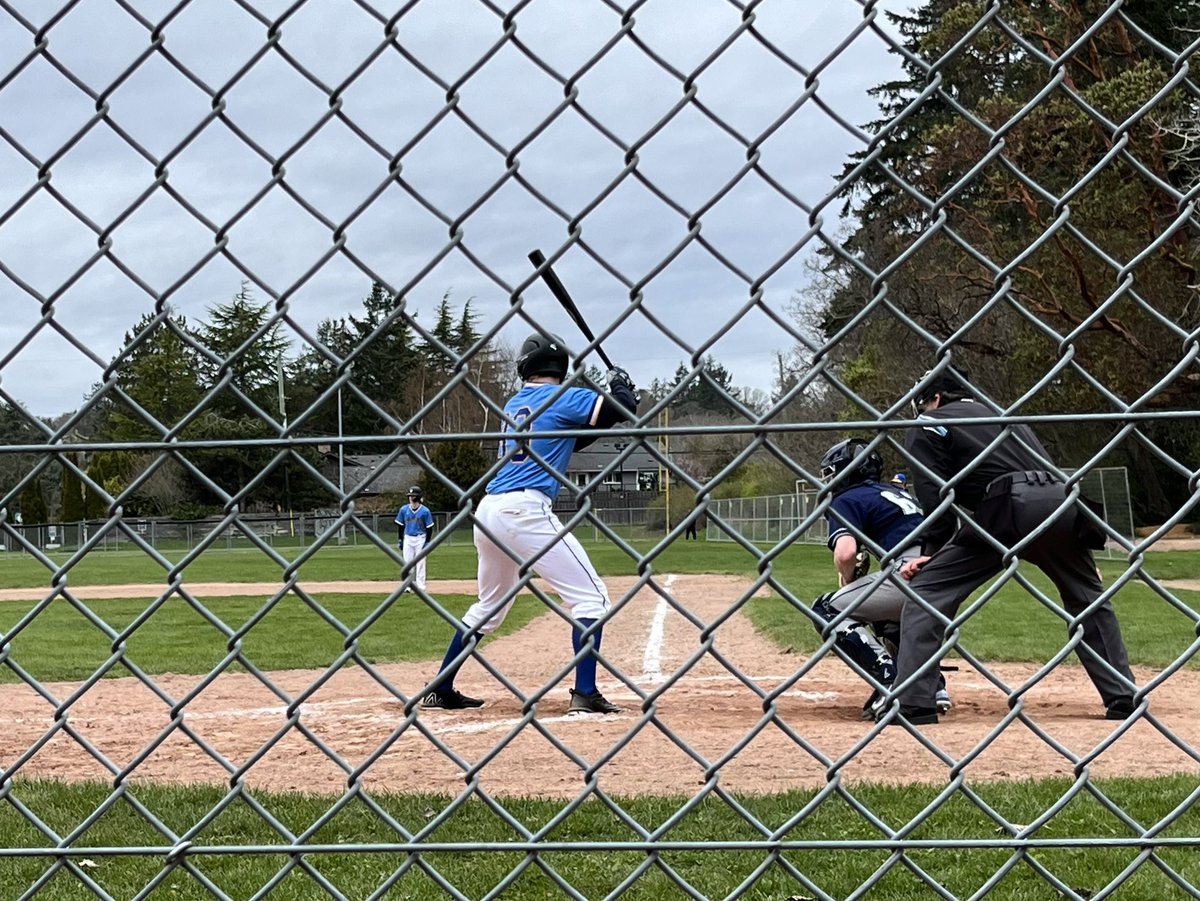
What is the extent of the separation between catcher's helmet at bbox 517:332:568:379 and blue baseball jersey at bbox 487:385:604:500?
7cm

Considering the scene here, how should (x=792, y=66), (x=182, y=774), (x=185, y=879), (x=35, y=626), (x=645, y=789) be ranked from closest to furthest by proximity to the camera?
1. (x=792, y=66)
2. (x=185, y=879)
3. (x=645, y=789)
4. (x=182, y=774)
5. (x=35, y=626)

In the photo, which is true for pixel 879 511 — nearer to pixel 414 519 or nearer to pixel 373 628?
pixel 373 628

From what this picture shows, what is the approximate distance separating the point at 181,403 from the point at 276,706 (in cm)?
610

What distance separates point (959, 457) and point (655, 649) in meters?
6.80

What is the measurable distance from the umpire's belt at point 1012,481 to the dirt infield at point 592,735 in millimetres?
1155

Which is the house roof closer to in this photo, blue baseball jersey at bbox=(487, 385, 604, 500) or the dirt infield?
blue baseball jersey at bbox=(487, 385, 604, 500)

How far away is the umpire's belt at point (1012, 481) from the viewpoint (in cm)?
559

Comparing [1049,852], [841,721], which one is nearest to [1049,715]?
[841,721]

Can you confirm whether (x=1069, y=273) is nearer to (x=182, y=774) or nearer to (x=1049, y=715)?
(x=1049, y=715)

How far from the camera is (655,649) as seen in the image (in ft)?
37.4

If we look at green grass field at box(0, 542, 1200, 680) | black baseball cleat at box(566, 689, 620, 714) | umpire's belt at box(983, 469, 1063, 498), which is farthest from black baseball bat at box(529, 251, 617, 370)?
black baseball cleat at box(566, 689, 620, 714)

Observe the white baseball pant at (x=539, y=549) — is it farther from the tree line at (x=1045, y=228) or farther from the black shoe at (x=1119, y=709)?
the black shoe at (x=1119, y=709)

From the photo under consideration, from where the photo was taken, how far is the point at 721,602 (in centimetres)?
1658

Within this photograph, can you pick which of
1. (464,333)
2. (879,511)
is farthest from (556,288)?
(879,511)
